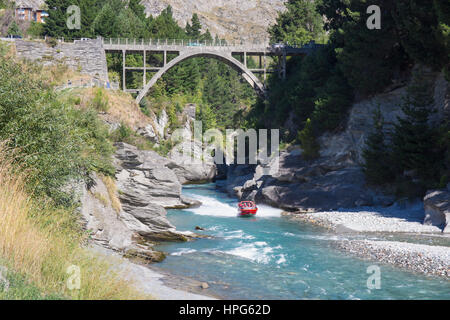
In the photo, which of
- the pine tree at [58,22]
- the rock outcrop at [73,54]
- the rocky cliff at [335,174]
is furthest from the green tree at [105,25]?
the rocky cliff at [335,174]

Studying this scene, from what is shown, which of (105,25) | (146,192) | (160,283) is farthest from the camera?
(105,25)

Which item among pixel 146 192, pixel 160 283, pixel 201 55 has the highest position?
pixel 201 55

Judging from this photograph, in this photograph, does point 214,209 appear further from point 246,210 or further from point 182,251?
point 182,251

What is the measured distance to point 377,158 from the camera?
28766mm

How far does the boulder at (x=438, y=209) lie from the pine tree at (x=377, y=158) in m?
5.57

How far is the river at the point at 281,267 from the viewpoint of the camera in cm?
1288

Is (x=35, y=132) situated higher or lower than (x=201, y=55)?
lower

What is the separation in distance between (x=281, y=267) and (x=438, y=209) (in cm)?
1017

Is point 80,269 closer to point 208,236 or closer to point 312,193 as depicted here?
point 208,236

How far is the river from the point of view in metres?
12.9

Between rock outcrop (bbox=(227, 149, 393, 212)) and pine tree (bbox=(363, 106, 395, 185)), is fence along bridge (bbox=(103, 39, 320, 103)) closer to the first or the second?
rock outcrop (bbox=(227, 149, 393, 212))

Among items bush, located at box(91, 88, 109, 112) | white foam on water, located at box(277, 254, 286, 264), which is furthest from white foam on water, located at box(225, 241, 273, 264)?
bush, located at box(91, 88, 109, 112)

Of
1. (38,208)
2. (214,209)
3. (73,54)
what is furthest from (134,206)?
(73,54)

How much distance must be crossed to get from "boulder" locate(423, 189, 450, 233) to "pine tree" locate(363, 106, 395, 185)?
5574mm
